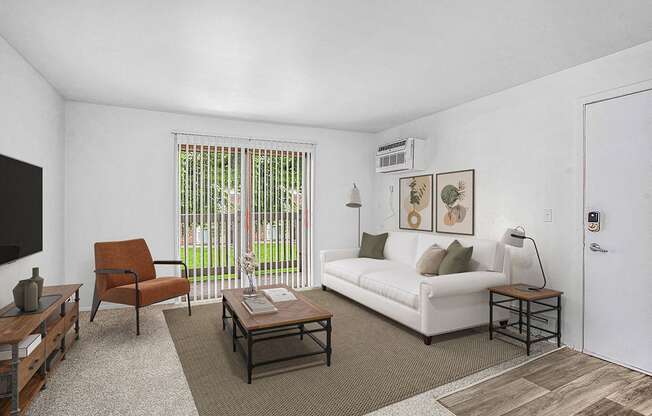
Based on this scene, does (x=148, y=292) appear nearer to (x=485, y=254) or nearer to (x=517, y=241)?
(x=485, y=254)

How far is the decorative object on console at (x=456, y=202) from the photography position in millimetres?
4285

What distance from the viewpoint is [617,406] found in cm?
232

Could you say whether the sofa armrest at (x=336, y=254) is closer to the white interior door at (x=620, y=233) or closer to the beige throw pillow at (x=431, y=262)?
the beige throw pillow at (x=431, y=262)

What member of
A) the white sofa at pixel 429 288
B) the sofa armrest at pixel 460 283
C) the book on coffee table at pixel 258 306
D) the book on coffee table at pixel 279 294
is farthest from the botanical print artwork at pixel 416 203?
the book on coffee table at pixel 258 306

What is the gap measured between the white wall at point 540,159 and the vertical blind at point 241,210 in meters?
2.46

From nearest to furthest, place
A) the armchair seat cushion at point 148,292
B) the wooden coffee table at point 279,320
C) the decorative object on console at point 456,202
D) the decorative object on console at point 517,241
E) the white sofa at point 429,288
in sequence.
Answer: the wooden coffee table at point 279,320 < the white sofa at point 429,288 < the decorative object on console at point 517,241 < the armchair seat cushion at point 148,292 < the decorative object on console at point 456,202

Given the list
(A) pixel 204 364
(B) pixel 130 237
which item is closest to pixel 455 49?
(A) pixel 204 364

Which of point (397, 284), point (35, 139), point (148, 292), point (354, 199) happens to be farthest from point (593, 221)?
point (35, 139)

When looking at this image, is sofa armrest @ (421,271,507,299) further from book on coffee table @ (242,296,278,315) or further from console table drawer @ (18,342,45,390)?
console table drawer @ (18,342,45,390)

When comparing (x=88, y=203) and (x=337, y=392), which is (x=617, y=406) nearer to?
(x=337, y=392)

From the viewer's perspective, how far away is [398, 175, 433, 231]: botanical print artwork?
→ 16.2 ft

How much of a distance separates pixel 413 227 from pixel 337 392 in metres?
3.17

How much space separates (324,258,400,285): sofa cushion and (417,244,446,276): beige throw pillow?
1.80 feet

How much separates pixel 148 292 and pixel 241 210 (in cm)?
183
